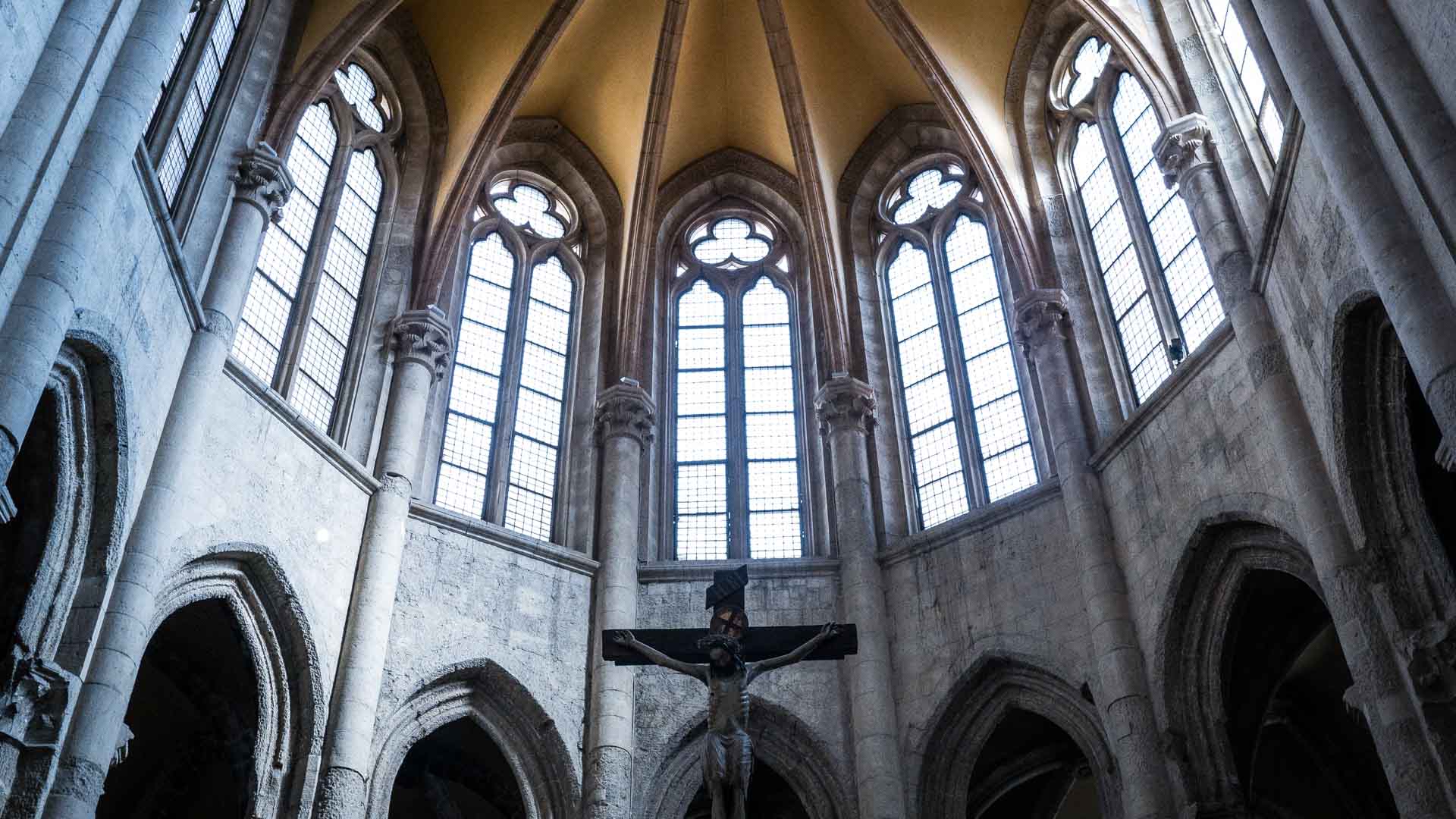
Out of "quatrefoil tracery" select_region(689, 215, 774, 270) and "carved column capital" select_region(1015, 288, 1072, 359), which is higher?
"quatrefoil tracery" select_region(689, 215, 774, 270)

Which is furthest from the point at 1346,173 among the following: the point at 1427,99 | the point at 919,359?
the point at 919,359

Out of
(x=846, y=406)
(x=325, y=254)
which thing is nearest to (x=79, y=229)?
(x=325, y=254)

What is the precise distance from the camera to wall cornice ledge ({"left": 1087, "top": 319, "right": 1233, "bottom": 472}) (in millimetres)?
15031

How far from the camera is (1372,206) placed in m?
10.6

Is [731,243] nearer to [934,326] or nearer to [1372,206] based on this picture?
[934,326]

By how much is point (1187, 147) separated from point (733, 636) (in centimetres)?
816

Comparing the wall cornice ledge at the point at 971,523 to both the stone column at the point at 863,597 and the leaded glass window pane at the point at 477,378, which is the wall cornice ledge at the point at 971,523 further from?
the leaded glass window pane at the point at 477,378

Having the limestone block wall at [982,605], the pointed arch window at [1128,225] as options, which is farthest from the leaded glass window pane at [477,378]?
the pointed arch window at [1128,225]

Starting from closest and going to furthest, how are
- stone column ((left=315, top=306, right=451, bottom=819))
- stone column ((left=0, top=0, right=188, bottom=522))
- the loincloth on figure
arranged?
stone column ((left=0, top=0, right=188, bottom=522)) → the loincloth on figure → stone column ((left=315, top=306, right=451, bottom=819))

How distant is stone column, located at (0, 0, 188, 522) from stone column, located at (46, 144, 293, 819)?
190cm

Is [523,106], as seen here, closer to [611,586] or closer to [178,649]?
[611,586]

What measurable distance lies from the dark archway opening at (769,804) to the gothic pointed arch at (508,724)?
250 centimetres

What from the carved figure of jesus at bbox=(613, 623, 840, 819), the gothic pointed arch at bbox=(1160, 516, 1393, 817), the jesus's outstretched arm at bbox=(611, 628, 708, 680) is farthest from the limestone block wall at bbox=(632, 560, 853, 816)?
the jesus's outstretched arm at bbox=(611, 628, 708, 680)

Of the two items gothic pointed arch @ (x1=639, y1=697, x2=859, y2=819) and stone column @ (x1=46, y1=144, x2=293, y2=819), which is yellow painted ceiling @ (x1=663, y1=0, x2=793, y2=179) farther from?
gothic pointed arch @ (x1=639, y1=697, x2=859, y2=819)
